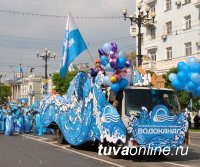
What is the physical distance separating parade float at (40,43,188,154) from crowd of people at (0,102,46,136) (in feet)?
31.2

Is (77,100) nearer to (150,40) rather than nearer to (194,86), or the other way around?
(194,86)

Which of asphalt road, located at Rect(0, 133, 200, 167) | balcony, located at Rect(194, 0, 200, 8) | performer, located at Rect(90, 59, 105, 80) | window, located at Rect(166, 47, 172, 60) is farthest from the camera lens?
window, located at Rect(166, 47, 172, 60)

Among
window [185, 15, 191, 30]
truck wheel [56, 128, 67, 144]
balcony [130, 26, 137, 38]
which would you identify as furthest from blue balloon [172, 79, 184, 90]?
balcony [130, 26, 137, 38]

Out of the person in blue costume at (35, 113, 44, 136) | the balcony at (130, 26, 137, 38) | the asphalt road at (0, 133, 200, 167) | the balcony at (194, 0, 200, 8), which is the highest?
the balcony at (194, 0, 200, 8)

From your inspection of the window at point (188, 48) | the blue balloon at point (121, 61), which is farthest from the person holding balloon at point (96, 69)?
the window at point (188, 48)

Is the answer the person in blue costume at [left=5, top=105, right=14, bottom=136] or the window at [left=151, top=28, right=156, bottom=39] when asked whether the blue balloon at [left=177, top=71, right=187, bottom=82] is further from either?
the window at [left=151, top=28, right=156, bottom=39]

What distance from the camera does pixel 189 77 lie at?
12.1 metres

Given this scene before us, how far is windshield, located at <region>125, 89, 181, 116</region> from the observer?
Result: 1192cm

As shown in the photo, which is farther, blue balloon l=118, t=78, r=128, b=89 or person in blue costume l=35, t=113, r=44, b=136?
person in blue costume l=35, t=113, r=44, b=136

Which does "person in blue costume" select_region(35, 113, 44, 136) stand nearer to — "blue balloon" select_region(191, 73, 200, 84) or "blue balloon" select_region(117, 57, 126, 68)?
"blue balloon" select_region(117, 57, 126, 68)

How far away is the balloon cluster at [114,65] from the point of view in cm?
1186

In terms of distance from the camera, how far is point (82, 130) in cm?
1412

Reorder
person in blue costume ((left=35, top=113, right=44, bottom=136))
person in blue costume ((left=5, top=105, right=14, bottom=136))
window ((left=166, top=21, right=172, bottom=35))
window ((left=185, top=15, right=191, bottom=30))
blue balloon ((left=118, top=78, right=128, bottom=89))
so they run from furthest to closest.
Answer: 1. window ((left=166, top=21, right=172, bottom=35))
2. window ((left=185, top=15, right=191, bottom=30))
3. person in blue costume ((left=5, top=105, right=14, bottom=136))
4. person in blue costume ((left=35, top=113, right=44, bottom=136))
5. blue balloon ((left=118, top=78, right=128, bottom=89))

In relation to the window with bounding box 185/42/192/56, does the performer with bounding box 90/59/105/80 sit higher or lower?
lower
